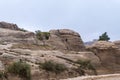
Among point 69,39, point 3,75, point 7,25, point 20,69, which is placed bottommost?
point 3,75

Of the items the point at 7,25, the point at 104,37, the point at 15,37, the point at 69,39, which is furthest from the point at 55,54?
the point at 104,37

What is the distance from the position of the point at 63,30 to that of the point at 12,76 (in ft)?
67.4

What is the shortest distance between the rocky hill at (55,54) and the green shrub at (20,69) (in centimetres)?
38

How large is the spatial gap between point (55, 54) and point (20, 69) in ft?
27.9

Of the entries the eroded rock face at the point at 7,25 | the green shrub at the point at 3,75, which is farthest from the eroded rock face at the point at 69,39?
the green shrub at the point at 3,75

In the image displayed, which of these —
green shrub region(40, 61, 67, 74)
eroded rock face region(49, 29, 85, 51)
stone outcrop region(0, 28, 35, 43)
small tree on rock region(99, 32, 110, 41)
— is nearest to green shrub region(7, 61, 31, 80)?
green shrub region(40, 61, 67, 74)

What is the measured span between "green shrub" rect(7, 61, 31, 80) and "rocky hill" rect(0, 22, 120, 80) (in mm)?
381

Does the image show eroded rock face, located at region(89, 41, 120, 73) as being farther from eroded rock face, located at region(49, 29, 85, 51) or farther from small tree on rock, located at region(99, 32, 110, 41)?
small tree on rock, located at region(99, 32, 110, 41)

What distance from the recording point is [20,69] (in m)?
35.7

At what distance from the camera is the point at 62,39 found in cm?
5356

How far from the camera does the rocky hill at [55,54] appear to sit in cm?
3828

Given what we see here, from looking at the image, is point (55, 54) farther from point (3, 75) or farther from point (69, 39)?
point (69, 39)

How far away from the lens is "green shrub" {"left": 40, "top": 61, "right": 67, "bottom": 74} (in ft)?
126

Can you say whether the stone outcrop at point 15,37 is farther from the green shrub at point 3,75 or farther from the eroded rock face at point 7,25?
the green shrub at point 3,75
